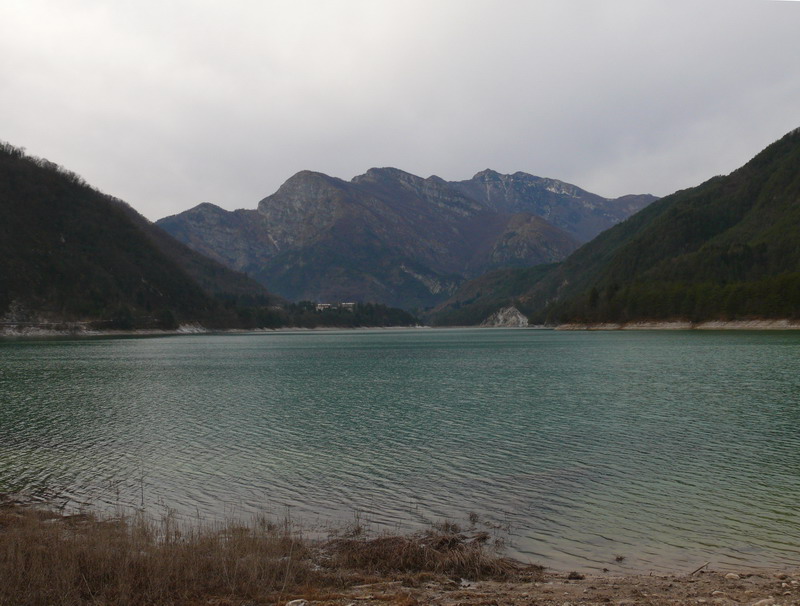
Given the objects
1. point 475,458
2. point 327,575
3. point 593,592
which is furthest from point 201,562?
point 475,458

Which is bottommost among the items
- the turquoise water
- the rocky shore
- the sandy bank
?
the turquoise water

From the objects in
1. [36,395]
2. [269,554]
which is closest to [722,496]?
[269,554]

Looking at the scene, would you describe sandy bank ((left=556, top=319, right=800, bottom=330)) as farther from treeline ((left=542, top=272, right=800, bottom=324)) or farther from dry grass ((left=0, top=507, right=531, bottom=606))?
dry grass ((left=0, top=507, right=531, bottom=606))

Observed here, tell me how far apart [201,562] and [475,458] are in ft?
49.8

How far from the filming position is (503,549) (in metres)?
14.9

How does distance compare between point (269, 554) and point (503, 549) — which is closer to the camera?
point (269, 554)

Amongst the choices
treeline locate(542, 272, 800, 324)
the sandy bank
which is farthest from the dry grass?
treeline locate(542, 272, 800, 324)

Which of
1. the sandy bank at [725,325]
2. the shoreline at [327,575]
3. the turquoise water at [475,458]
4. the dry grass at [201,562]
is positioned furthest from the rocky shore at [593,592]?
the sandy bank at [725,325]

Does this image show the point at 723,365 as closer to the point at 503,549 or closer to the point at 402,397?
the point at 402,397

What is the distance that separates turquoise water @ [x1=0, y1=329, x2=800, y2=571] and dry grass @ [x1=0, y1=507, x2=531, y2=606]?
2433 millimetres

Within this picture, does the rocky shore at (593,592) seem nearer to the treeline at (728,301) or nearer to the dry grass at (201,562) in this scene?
the dry grass at (201,562)

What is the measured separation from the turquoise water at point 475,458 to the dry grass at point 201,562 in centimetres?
243

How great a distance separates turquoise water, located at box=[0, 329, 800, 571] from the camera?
650 inches

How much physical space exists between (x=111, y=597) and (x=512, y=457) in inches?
709
